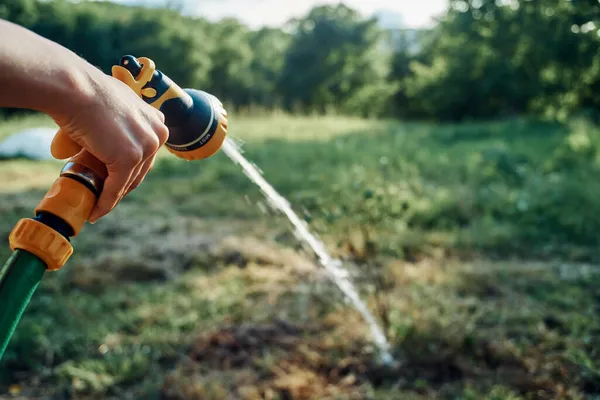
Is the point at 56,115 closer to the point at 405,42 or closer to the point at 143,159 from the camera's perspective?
the point at 143,159

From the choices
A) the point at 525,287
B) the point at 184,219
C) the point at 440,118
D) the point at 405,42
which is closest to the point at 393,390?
the point at 525,287

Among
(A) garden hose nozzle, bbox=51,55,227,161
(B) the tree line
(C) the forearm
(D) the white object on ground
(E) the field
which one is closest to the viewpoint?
(C) the forearm

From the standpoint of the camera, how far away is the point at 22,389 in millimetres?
2242

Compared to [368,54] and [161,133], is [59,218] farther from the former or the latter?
[368,54]

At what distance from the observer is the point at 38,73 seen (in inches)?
28.5

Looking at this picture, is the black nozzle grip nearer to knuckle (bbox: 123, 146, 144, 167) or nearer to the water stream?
knuckle (bbox: 123, 146, 144, 167)

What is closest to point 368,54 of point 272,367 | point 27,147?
point 27,147

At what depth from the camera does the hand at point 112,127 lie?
79cm

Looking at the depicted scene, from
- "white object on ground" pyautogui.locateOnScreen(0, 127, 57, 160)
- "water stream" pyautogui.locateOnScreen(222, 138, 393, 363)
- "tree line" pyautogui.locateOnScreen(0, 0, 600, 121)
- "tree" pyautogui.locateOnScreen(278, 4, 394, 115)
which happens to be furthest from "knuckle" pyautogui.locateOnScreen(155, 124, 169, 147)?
"tree" pyautogui.locateOnScreen(278, 4, 394, 115)

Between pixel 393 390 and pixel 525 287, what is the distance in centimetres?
126

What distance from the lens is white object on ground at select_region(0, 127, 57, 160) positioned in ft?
22.0

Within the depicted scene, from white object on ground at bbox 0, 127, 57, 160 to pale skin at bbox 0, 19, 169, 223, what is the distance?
21.1 ft

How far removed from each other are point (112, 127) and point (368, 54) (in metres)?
27.4

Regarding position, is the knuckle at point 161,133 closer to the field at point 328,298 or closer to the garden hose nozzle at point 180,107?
the garden hose nozzle at point 180,107
